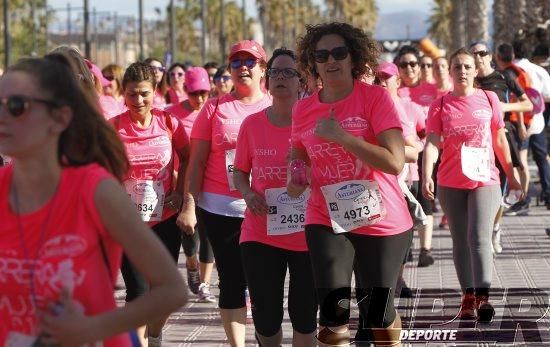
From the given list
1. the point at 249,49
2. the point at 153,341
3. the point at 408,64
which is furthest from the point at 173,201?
the point at 408,64

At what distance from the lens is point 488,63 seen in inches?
444

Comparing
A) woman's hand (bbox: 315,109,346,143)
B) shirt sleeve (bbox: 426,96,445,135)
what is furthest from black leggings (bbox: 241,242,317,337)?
shirt sleeve (bbox: 426,96,445,135)

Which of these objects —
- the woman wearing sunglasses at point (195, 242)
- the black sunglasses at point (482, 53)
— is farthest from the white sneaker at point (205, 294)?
the black sunglasses at point (482, 53)

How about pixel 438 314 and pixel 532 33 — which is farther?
pixel 532 33

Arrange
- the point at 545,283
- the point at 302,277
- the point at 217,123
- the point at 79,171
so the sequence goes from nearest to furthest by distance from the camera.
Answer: the point at 79,171, the point at 302,277, the point at 217,123, the point at 545,283

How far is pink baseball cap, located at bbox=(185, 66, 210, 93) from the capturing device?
1142 centimetres

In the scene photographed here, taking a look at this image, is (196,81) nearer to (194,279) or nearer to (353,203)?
(194,279)

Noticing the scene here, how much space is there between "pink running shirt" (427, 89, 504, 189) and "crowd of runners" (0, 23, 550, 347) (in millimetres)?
13

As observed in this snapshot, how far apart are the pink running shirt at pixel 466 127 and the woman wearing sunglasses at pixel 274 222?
7.29 ft

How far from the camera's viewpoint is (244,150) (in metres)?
7.01

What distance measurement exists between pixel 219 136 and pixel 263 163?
1103mm

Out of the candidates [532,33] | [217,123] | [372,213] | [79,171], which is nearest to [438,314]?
[217,123]

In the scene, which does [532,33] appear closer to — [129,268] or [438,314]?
[438,314]

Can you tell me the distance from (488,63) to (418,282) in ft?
6.19
